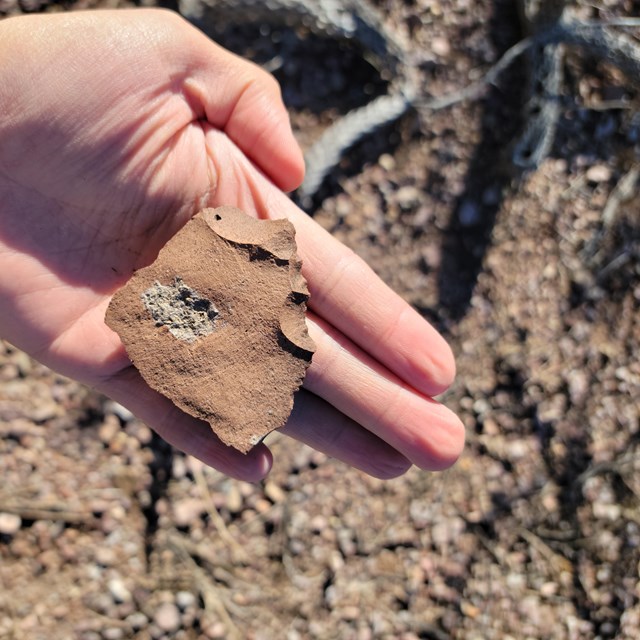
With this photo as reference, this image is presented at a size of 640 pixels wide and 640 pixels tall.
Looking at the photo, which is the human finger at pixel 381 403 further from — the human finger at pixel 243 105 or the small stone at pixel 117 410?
the small stone at pixel 117 410

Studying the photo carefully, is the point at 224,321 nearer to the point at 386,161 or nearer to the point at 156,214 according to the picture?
the point at 156,214

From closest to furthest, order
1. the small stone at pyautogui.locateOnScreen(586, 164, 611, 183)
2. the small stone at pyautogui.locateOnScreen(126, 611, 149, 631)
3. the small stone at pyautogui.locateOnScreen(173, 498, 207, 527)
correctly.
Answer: the small stone at pyautogui.locateOnScreen(126, 611, 149, 631)
the small stone at pyautogui.locateOnScreen(173, 498, 207, 527)
the small stone at pyautogui.locateOnScreen(586, 164, 611, 183)

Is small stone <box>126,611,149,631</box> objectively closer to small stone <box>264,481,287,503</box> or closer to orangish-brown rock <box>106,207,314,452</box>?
small stone <box>264,481,287,503</box>

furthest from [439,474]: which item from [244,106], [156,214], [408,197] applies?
[244,106]

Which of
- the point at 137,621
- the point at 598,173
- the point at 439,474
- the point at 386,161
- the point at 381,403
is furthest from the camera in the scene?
the point at 386,161

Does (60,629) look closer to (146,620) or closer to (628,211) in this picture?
(146,620)

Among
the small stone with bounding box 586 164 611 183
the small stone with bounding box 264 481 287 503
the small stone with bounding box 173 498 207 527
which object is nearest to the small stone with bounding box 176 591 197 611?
the small stone with bounding box 173 498 207 527
